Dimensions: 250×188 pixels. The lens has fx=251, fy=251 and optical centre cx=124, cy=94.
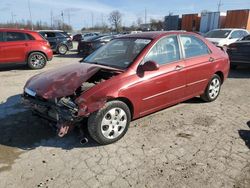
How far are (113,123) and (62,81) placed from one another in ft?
3.49

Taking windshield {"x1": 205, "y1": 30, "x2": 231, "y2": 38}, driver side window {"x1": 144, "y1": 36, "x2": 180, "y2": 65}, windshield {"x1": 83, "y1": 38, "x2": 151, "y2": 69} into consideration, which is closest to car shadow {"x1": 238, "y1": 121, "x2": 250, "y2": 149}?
driver side window {"x1": 144, "y1": 36, "x2": 180, "y2": 65}

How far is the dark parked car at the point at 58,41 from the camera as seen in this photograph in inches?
662

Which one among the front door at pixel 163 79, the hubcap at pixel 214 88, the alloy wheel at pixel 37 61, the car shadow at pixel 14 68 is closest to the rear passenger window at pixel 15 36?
the alloy wheel at pixel 37 61

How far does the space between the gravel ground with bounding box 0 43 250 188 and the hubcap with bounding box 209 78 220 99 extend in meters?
0.57

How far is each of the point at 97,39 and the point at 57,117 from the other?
11.7 metres

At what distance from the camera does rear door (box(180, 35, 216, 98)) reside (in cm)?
499

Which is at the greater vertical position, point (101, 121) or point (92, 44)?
point (92, 44)

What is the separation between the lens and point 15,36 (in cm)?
1020

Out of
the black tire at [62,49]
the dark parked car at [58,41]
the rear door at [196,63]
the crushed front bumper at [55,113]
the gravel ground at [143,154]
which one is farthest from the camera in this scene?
the black tire at [62,49]

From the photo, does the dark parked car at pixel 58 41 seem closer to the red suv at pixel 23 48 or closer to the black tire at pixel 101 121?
the red suv at pixel 23 48

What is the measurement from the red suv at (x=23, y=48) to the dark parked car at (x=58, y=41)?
612 centimetres

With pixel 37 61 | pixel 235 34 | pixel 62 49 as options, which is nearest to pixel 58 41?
pixel 62 49

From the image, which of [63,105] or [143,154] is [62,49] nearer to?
[63,105]

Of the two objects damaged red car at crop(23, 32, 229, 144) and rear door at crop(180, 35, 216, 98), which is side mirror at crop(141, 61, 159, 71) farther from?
rear door at crop(180, 35, 216, 98)
